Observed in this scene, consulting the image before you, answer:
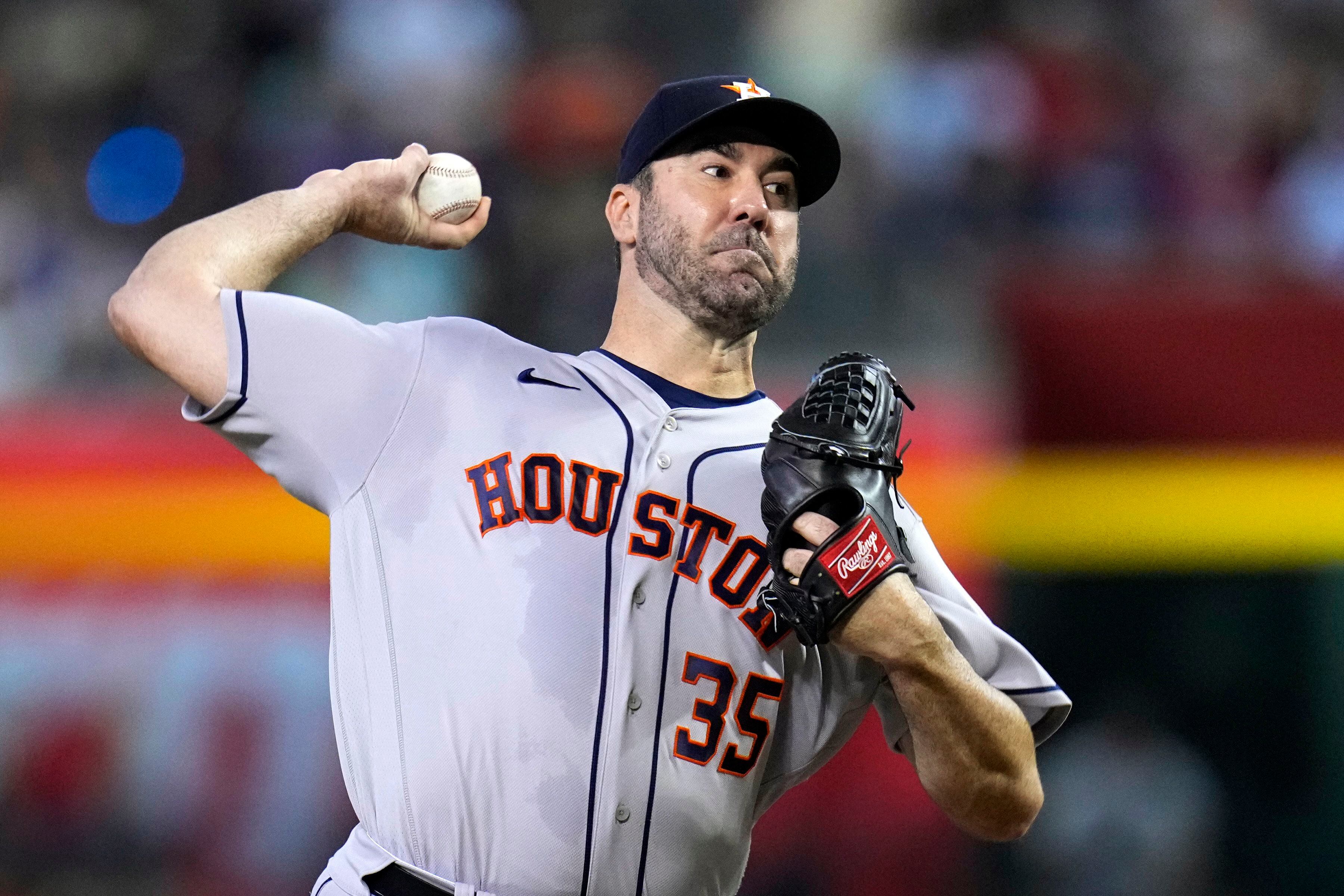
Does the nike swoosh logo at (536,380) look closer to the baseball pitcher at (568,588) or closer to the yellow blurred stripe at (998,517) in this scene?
the baseball pitcher at (568,588)

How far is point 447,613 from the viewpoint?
7.57 feet

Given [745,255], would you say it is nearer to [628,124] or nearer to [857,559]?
[857,559]

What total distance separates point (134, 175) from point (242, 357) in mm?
5075

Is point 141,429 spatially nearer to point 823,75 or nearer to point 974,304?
point 974,304

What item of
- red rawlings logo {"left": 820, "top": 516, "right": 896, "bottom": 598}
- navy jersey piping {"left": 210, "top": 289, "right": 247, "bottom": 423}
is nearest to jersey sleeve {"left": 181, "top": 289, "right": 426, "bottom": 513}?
navy jersey piping {"left": 210, "top": 289, "right": 247, "bottom": 423}

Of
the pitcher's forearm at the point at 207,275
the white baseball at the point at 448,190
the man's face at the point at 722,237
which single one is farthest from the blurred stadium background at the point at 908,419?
the pitcher's forearm at the point at 207,275

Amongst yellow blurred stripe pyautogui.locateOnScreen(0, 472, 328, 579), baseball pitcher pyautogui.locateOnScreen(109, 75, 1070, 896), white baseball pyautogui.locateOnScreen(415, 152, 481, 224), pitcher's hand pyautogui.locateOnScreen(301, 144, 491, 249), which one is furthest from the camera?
yellow blurred stripe pyautogui.locateOnScreen(0, 472, 328, 579)

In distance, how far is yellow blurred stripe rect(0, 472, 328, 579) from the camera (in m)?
5.65

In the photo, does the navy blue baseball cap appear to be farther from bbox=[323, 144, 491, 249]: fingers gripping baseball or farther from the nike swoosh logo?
the nike swoosh logo

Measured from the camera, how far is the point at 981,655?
7.96 feet

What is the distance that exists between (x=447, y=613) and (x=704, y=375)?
0.71m

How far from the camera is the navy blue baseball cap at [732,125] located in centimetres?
267

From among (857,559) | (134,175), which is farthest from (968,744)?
(134,175)

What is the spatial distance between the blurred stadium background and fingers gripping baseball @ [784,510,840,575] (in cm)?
352
